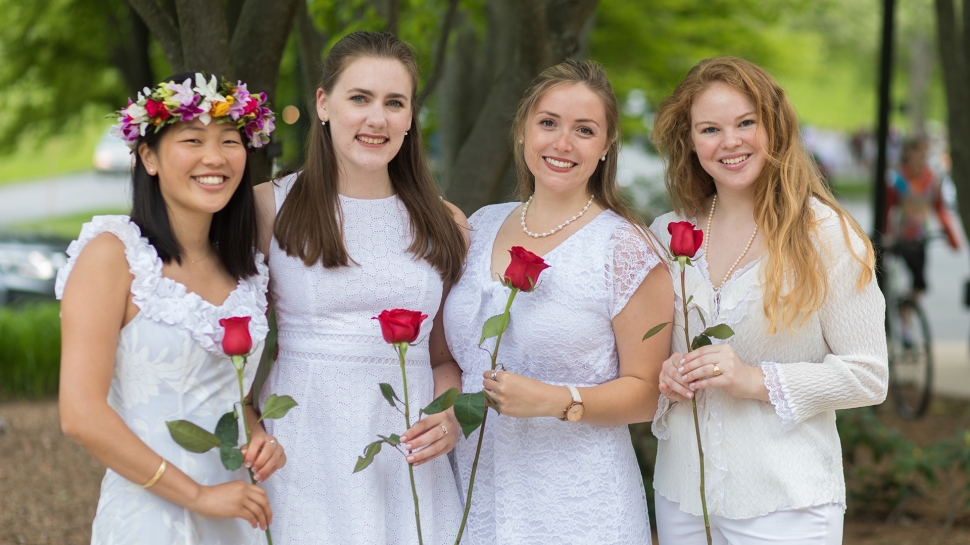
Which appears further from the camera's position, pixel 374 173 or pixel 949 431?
pixel 949 431

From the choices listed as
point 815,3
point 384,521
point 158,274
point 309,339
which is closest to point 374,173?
point 309,339

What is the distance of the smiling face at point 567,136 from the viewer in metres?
2.80

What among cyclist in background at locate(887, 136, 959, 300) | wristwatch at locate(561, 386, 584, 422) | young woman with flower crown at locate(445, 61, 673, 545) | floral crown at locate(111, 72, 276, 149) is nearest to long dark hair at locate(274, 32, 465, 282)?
young woman with flower crown at locate(445, 61, 673, 545)

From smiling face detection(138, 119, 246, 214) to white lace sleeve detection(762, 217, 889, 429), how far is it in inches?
58.5

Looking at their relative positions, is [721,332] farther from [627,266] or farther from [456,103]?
[456,103]

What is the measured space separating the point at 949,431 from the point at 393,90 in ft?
20.6

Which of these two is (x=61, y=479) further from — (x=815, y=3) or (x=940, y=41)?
(x=815, y=3)

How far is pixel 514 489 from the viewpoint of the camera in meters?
2.79

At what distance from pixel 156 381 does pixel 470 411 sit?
2.54 feet

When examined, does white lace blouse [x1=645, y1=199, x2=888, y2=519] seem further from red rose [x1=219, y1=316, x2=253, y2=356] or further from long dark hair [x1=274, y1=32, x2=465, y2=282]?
red rose [x1=219, y1=316, x2=253, y2=356]

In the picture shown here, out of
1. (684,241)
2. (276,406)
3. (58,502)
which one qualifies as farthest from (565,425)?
(58,502)

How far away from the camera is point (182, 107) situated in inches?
93.9

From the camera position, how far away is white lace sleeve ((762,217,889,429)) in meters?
2.55

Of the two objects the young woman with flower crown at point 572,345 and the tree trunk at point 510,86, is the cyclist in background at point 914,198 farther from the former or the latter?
the young woman with flower crown at point 572,345
